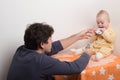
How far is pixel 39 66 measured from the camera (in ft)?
4.13

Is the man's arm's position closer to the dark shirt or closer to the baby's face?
the baby's face

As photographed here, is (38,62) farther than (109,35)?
No

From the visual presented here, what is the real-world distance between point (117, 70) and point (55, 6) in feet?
2.33

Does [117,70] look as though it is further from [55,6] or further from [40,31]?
[55,6]

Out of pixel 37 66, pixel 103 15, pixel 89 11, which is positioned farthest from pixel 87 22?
pixel 37 66

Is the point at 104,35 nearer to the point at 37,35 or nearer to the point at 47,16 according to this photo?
the point at 47,16

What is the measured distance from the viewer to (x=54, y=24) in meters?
1.81

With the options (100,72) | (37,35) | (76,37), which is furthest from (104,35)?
(37,35)

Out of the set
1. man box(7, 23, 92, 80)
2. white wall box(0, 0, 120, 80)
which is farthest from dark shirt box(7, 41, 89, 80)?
white wall box(0, 0, 120, 80)

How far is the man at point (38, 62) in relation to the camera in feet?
4.15

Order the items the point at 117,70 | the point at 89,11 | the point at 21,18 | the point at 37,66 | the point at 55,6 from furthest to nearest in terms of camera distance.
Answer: the point at 89,11
the point at 55,6
the point at 21,18
the point at 117,70
the point at 37,66

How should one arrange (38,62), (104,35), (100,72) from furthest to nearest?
(104,35)
(100,72)
(38,62)

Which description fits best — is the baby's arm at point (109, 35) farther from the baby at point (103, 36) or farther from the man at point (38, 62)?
the man at point (38, 62)

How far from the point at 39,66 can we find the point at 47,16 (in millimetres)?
611
